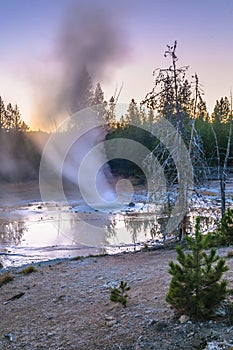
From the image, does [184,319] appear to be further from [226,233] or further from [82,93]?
[82,93]

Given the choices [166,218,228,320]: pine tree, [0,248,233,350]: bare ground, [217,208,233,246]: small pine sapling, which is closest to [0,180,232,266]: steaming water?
[217,208,233,246]: small pine sapling

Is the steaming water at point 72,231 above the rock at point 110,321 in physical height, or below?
below

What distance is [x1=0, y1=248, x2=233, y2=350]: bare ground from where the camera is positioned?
3.82 meters

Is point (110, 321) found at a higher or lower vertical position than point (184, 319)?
lower

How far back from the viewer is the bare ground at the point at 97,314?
12.5ft

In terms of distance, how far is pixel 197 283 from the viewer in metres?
3.88

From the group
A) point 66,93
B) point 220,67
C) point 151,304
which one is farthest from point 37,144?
point 151,304

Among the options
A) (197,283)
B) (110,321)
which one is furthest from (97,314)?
(197,283)

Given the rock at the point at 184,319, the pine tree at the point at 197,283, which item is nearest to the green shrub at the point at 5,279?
the rock at the point at 184,319

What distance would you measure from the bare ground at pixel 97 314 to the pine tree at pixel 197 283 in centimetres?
19

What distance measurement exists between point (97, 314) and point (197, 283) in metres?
1.90

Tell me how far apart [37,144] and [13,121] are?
31.2 ft

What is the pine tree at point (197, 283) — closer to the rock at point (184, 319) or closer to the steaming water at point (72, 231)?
the rock at point (184, 319)

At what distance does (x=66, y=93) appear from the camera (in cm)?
4338
